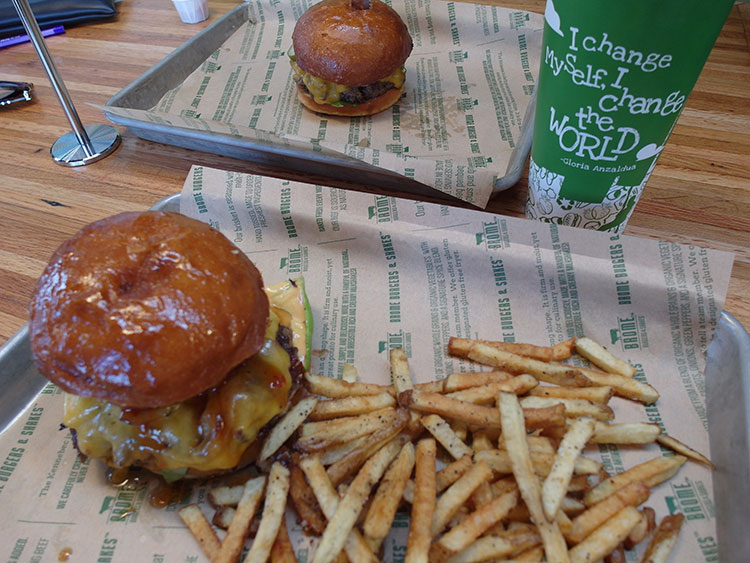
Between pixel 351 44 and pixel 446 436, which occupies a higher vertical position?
pixel 351 44

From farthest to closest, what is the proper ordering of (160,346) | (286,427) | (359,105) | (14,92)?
(14,92) < (359,105) < (286,427) < (160,346)

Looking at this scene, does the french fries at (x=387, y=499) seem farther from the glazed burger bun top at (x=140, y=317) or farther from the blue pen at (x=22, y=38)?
the blue pen at (x=22, y=38)

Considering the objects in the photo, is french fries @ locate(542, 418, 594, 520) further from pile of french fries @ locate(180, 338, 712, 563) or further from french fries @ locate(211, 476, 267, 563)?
french fries @ locate(211, 476, 267, 563)

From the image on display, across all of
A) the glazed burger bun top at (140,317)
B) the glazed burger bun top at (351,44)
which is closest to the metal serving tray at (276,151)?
the glazed burger bun top at (351,44)

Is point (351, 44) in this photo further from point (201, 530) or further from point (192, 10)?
point (201, 530)

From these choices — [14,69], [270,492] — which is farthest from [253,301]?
[14,69]

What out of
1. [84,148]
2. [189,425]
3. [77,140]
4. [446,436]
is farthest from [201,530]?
[77,140]

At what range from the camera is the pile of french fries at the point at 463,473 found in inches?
52.8

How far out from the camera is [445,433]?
157cm

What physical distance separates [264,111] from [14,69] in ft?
6.62

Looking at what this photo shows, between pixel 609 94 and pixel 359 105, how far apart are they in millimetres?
1631

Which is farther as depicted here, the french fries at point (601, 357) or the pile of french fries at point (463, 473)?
the french fries at point (601, 357)

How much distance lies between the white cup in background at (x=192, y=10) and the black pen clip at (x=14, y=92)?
1227mm

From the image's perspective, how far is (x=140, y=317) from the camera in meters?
1.31
